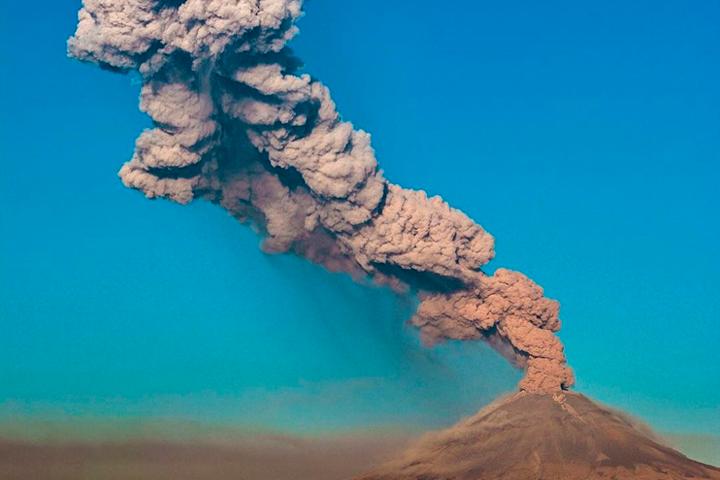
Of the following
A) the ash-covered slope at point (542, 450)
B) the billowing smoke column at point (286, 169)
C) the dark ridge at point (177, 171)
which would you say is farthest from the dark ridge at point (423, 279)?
the dark ridge at point (177, 171)

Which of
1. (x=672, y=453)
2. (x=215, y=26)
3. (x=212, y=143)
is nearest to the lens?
(x=215, y=26)

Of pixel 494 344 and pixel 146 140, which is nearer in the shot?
pixel 146 140

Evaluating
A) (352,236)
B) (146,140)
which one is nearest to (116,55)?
(146,140)

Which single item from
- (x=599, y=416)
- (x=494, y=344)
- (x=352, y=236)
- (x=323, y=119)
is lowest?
(x=599, y=416)

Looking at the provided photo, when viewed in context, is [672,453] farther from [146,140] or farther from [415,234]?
[146,140]

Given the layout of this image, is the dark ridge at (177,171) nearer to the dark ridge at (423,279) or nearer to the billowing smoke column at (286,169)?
the billowing smoke column at (286,169)

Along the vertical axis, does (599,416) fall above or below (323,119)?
below
